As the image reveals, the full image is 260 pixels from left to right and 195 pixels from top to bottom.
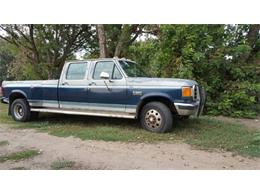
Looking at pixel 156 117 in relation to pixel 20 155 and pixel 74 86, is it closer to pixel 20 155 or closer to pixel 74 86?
pixel 74 86

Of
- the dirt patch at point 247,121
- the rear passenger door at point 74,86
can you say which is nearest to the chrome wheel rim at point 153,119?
the rear passenger door at point 74,86

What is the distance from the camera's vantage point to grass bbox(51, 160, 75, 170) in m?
4.44

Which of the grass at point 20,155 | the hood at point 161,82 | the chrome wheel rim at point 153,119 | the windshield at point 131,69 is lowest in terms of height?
the grass at point 20,155

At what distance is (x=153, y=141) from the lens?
5973 millimetres

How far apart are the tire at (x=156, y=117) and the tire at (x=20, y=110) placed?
3682mm

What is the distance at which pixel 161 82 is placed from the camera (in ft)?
21.5

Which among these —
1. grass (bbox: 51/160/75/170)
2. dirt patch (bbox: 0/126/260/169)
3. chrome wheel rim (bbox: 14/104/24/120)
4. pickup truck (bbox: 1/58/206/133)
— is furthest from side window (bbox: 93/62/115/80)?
grass (bbox: 51/160/75/170)

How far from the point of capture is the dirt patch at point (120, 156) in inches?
179

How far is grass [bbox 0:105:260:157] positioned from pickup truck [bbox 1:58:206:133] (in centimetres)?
36

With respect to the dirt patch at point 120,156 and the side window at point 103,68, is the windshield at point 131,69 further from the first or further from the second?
the dirt patch at point 120,156

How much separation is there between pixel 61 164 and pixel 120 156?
3.38 feet

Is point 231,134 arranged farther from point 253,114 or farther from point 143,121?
point 253,114

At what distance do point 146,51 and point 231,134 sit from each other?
15.7 ft
